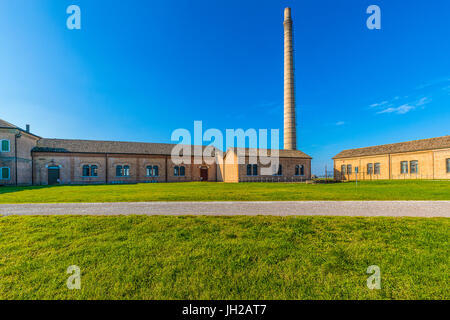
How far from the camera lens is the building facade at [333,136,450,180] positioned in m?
26.6

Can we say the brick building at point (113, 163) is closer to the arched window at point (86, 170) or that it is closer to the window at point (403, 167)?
the arched window at point (86, 170)

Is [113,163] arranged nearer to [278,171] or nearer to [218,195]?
[218,195]

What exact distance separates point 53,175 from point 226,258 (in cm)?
3416

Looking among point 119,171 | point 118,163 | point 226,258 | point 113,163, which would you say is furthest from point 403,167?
point 113,163

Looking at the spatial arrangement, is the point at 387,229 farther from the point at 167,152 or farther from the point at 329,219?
the point at 167,152

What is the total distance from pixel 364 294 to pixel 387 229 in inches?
125

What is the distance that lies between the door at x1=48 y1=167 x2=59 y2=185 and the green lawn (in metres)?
28.5

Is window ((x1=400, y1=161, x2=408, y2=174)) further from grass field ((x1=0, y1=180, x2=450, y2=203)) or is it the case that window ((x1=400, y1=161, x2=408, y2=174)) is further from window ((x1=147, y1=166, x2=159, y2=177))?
window ((x1=147, y1=166, x2=159, y2=177))

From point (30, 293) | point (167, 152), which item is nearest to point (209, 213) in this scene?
point (30, 293)

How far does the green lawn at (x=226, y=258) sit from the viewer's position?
9.53 ft

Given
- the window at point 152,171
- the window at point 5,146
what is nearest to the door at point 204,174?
the window at point 152,171

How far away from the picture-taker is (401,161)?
31.2m
